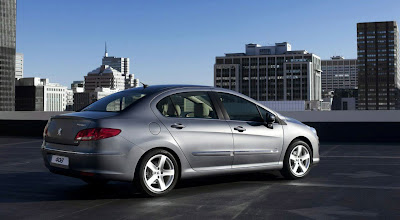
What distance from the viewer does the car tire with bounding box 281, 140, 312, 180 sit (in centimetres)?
778

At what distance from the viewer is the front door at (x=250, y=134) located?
7152 millimetres

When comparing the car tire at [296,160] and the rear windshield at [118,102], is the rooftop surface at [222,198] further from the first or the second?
the rear windshield at [118,102]

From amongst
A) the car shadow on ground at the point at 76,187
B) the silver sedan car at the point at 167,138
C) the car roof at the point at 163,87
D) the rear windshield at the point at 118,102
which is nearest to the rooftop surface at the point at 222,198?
the car shadow on ground at the point at 76,187

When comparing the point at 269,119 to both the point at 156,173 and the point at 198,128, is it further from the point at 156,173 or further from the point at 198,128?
the point at 156,173

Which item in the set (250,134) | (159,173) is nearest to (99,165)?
(159,173)

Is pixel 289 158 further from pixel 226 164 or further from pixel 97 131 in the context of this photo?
pixel 97 131

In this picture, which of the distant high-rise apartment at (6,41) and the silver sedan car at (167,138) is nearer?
the silver sedan car at (167,138)

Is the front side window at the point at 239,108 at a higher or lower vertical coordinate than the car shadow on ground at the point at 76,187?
higher

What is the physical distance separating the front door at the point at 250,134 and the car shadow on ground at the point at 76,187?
45cm

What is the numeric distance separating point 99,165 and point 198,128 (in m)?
1.47

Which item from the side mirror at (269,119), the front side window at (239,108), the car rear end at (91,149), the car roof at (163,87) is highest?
the car roof at (163,87)

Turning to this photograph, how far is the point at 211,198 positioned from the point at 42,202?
207 centimetres

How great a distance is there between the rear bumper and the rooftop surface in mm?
339

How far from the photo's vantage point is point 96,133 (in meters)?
5.93
